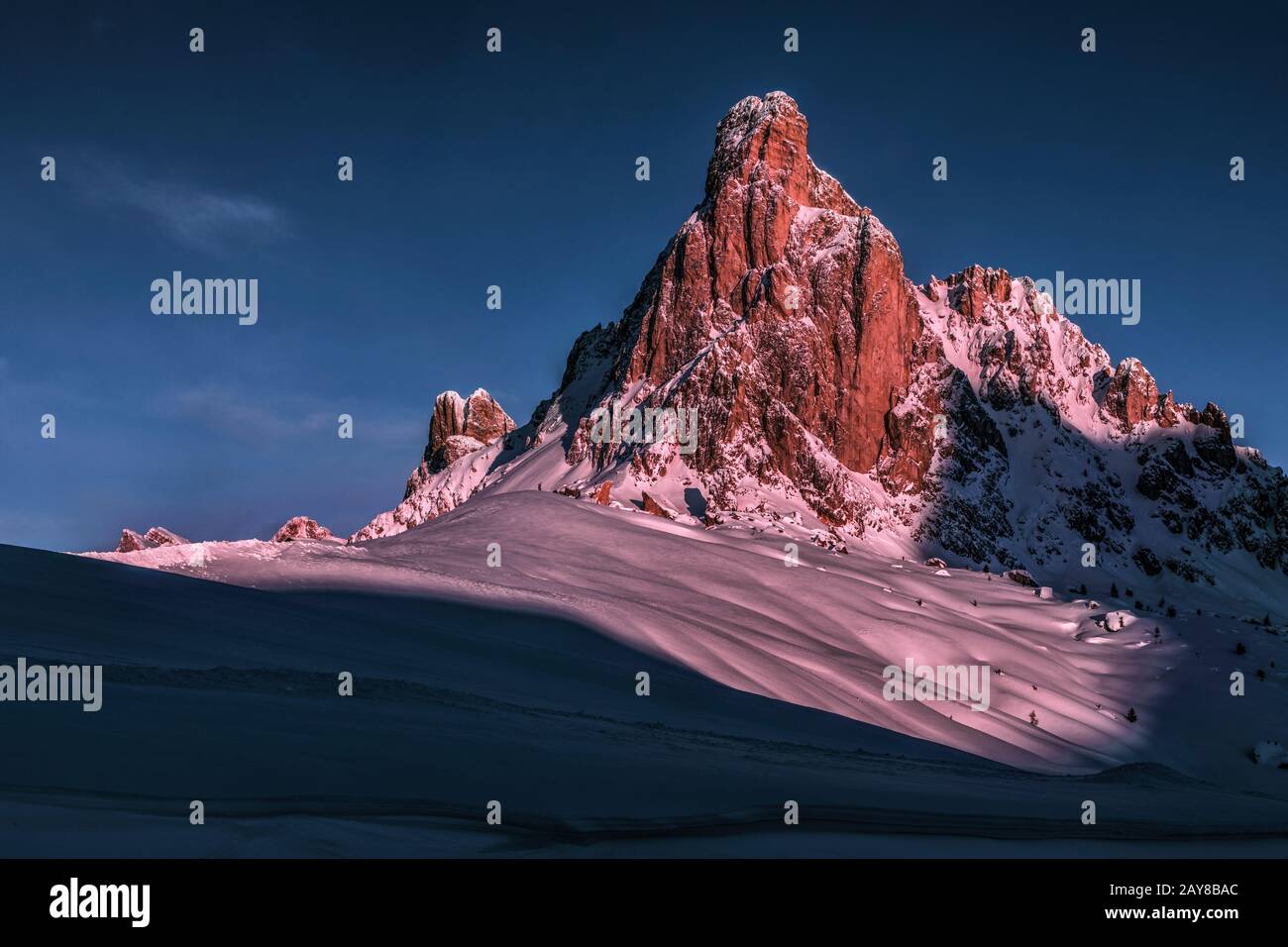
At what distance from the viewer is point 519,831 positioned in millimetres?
7973

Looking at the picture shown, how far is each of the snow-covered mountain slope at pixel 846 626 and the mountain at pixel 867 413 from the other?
56296 millimetres

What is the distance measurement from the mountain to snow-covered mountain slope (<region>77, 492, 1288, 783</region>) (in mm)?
56296

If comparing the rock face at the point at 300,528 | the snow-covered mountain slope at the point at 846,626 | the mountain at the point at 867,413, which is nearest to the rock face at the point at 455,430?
the mountain at the point at 867,413

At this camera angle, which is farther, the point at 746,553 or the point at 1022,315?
the point at 1022,315

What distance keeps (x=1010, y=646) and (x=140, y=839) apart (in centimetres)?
3630

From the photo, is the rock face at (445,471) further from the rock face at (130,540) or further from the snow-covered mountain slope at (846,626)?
the snow-covered mountain slope at (846,626)

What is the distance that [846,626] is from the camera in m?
36.3

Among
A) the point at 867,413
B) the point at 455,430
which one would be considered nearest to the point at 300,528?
the point at 455,430

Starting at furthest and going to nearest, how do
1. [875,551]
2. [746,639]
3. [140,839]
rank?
[875,551], [746,639], [140,839]

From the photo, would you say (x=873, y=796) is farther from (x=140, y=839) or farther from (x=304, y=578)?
(x=304, y=578)

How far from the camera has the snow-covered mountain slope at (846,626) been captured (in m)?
25.1
